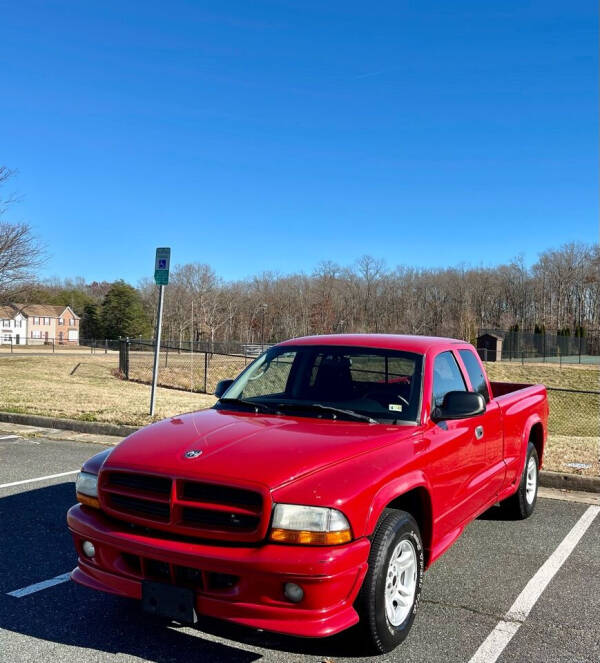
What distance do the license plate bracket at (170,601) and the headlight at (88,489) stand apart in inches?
25.7

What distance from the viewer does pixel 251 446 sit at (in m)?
3.45

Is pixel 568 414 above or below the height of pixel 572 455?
below

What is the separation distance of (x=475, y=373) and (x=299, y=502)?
2779 millimetres

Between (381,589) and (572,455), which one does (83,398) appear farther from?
(381,589)

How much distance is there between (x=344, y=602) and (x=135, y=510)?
1193 millimetres

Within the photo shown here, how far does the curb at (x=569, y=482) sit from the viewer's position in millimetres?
7195

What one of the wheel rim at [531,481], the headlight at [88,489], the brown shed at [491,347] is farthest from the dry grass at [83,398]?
the brown shed at [491,347]

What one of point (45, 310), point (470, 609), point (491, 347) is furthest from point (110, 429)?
point (45, 310)

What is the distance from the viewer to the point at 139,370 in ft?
83.1

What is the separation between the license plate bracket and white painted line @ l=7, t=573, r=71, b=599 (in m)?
1.48

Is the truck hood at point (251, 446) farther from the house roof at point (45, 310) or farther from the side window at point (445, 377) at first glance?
the house roof at point (45, 310)

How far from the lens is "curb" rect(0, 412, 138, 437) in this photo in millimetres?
10539

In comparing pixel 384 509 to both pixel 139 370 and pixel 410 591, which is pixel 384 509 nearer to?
pixel 410 591

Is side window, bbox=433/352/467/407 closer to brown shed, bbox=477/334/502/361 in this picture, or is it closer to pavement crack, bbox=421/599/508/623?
pavement crack, bbox=421/599/508/623
